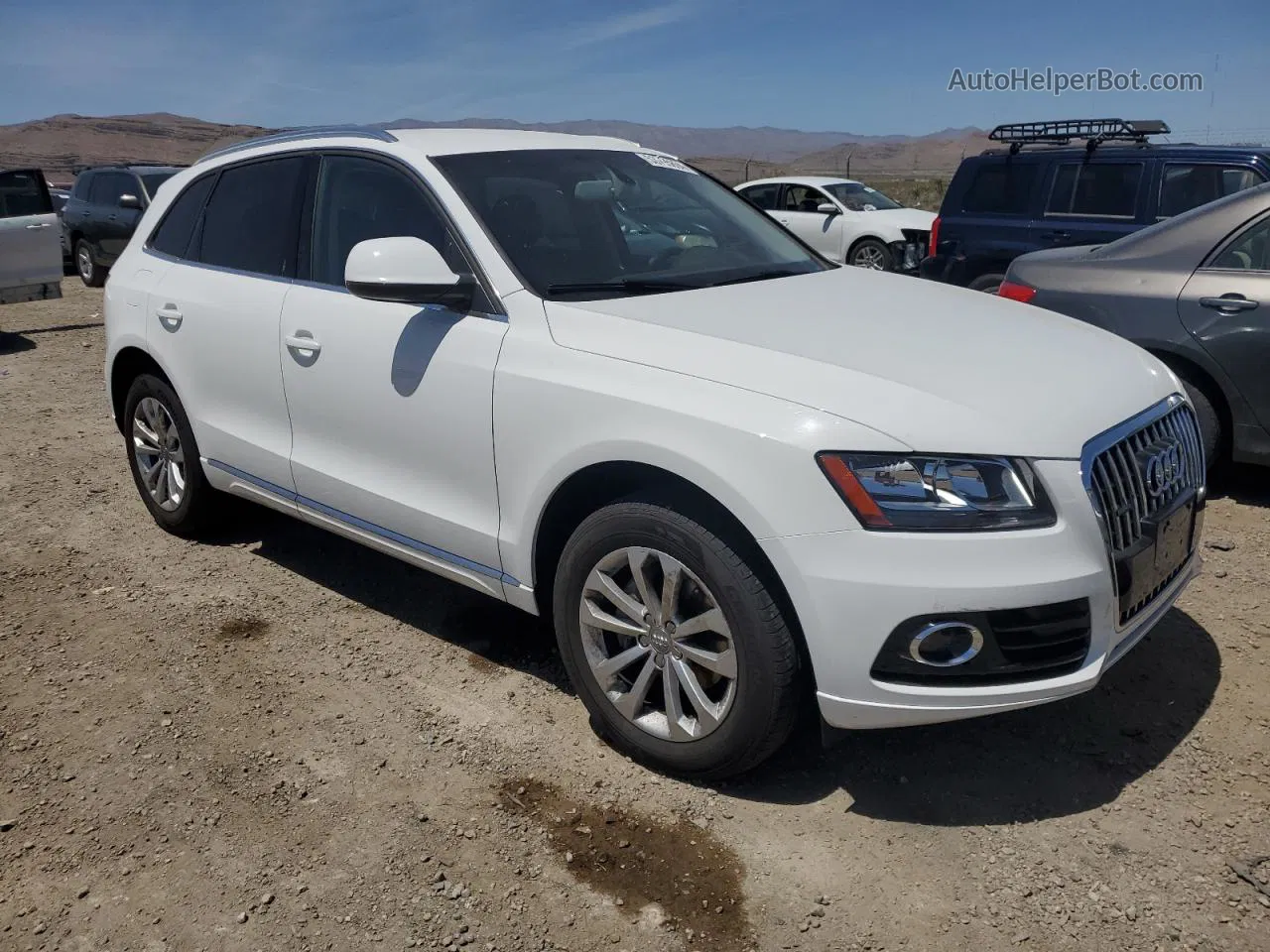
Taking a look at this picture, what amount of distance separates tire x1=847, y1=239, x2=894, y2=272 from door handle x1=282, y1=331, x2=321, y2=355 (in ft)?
39.3

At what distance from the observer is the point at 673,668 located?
2.91 m

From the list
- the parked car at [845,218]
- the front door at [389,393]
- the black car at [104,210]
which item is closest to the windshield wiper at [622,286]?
the front door at [389,393]

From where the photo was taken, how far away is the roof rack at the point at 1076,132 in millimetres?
8914

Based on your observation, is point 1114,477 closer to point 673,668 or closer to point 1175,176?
point 673,668

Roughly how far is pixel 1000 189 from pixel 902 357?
6.61m

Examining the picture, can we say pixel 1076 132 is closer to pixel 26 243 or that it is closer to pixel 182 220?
pixel 182 220

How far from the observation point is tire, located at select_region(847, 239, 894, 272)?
14.8 m

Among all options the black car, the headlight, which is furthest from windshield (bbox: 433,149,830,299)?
the black car

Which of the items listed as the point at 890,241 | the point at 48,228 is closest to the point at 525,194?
the point at 48,228

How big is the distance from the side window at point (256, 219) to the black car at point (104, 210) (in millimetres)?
10353

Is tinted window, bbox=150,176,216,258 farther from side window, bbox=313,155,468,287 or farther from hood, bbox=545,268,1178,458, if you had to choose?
hood, bbox=545,268,1178,458

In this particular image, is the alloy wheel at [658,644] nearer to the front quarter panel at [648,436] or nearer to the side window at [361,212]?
the front quarter panel at [648,436]

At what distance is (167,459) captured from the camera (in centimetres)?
492

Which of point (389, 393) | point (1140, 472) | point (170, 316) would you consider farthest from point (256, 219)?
point (1140, 472)
